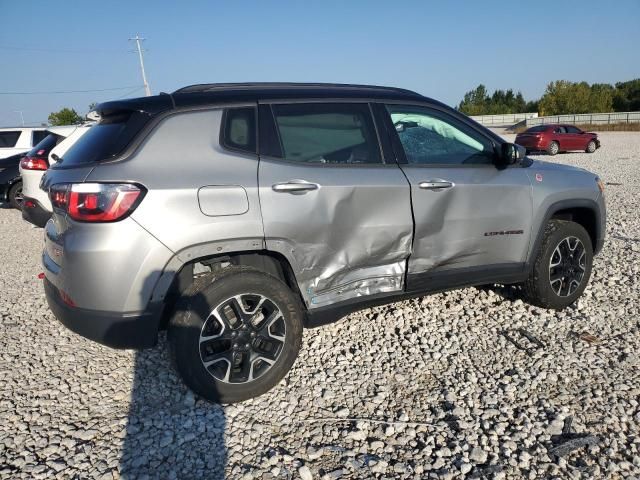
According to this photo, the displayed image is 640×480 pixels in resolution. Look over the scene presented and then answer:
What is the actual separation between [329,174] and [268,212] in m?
0.48

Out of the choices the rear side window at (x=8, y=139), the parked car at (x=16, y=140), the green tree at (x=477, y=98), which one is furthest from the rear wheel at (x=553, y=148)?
the green tree at (x=477, y=98)

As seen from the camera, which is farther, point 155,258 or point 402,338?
point 402,338

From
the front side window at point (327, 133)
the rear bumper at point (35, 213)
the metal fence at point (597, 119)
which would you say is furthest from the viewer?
the metal fence at point (597, 119)

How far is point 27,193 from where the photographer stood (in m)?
6.33

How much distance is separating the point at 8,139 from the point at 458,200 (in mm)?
12086

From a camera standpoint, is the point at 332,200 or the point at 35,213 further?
the point at 35,213

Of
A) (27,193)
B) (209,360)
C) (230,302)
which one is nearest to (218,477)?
(209,360)

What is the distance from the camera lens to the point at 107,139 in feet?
8.76

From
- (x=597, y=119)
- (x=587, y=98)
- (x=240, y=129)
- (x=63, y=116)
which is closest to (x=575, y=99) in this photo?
(x=587, y=98)

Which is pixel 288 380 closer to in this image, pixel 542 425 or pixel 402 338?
pixel 402 338

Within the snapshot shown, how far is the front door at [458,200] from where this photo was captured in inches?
127

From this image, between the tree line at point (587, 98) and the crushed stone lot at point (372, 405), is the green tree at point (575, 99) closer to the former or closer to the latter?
the tree line at point (587, 98)

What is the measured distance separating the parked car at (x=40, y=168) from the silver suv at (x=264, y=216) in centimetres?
317

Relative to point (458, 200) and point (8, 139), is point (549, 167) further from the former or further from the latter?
point (8, 139)
